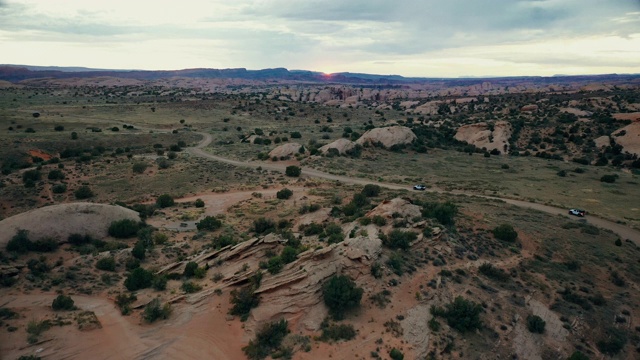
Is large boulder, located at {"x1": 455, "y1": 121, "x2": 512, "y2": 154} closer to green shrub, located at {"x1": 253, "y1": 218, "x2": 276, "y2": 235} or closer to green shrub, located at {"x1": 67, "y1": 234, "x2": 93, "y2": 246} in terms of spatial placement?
green shrub, located at {"x1": 253, "y1": 218, "x2": 276, "y2": 235}

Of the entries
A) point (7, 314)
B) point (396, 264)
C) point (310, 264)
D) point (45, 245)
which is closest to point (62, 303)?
point (7, 314)

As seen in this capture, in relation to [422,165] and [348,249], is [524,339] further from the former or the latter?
[422,165]

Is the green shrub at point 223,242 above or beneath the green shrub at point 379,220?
beneath

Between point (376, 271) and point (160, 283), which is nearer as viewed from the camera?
point (376, 271)

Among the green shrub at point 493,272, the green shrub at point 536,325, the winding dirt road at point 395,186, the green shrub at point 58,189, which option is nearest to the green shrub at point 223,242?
the green shrub at point 493,272

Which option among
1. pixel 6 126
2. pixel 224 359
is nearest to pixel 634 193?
pixel 224 359

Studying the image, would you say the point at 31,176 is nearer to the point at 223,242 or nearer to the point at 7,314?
the point at 223,242

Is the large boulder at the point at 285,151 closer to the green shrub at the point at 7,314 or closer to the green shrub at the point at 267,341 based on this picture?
the green shrub at the point at 267,341
